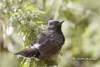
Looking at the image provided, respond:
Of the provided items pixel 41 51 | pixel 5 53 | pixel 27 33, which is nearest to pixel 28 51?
pixel 41 51

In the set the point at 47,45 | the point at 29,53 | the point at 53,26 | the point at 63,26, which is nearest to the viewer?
the point at 29,53

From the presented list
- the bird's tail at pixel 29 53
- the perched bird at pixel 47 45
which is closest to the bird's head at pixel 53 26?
the perched bird at pixel 47 45

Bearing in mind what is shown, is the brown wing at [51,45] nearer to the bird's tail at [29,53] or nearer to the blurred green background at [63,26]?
the bird's tail at [29,53]

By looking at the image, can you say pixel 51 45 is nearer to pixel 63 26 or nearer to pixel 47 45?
pixel 47 45

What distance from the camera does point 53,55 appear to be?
9.25 feet

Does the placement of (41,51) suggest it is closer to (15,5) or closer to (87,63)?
(15,5)

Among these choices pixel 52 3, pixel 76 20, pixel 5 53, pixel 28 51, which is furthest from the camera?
pixel 5 53

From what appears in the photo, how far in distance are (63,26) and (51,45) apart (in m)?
2.07

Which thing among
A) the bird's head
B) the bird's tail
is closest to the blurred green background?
the bird's head

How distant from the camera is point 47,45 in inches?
109

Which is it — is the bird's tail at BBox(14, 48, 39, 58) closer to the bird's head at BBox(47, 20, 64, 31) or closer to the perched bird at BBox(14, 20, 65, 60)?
the perched bird at BBox(14, 20, 65, 60)

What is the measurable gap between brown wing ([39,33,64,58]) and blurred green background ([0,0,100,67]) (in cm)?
15

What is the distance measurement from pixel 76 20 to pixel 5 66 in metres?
1.06

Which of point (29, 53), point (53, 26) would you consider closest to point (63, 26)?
point (53, 26)
